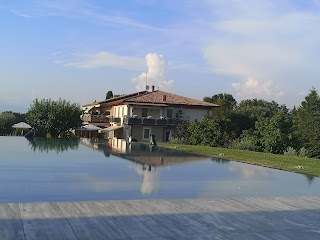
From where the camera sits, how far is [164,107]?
4797cm

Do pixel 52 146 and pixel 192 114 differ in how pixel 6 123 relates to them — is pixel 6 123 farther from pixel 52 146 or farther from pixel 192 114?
pixel 52 146

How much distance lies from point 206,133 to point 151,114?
15.7 metres

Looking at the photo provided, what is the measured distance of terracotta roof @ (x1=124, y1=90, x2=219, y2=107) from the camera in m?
48.2

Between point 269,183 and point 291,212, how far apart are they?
15.5 feet

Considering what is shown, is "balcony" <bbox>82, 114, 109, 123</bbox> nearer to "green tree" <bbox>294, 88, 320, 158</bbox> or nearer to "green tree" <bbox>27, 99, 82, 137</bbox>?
"green tree" <bbox>27, 99, 82, 137</bbox>

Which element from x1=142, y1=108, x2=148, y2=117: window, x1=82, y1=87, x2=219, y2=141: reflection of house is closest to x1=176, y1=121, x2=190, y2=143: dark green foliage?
x1=82, y1=87, x2=219, y2=141: reflection of house

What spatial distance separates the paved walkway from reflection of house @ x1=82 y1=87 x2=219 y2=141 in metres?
38.7

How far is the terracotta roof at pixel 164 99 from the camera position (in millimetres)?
48166

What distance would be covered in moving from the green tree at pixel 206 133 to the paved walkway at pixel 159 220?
2476 centimetres

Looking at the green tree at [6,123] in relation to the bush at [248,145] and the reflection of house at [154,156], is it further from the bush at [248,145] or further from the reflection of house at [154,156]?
the bush at [248,145]

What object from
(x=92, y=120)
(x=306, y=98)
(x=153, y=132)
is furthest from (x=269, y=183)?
(x=306, y=98)

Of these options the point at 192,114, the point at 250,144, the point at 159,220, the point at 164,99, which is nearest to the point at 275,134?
the point at 250,144

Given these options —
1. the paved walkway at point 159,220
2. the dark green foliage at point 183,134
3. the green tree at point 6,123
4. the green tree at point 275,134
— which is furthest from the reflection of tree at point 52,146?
the green tree at point 6,123

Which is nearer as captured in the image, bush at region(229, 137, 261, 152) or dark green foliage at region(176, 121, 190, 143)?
bush at region(229, 137, 261, 152)
